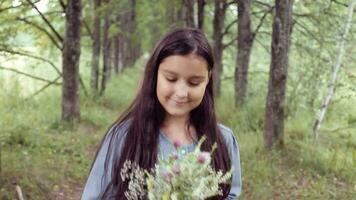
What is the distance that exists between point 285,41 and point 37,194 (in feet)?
12.1

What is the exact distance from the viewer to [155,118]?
2408 millimetres

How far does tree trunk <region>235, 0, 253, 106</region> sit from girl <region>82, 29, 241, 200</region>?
22.3 feet

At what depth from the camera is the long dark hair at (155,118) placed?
7.41ft

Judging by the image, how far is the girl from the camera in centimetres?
222

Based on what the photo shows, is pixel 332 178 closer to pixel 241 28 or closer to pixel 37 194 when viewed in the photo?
pixel 37 194

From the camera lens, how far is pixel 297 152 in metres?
7.55

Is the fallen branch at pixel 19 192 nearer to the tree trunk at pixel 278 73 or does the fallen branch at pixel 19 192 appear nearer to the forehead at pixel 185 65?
the tree trunk at pixel 278 73

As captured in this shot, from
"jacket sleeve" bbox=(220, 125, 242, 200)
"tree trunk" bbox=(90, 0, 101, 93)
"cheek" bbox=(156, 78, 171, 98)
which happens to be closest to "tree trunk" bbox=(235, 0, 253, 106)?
"tree trunk" bbox=(90, 0, 101, 93)

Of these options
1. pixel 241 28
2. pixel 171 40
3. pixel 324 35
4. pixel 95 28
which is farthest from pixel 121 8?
pixel 171 40

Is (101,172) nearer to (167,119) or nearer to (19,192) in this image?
(167,119)

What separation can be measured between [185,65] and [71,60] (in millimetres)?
8073

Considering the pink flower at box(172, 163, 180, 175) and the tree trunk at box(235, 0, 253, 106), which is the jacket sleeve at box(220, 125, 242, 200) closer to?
the pink flower at box(172, 163, 180, 175)

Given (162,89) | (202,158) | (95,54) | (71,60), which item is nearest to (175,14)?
(95,54)

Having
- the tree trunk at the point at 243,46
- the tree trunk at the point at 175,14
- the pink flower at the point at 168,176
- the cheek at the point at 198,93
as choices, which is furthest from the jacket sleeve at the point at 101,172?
the tree trunk at the point at 243,46
